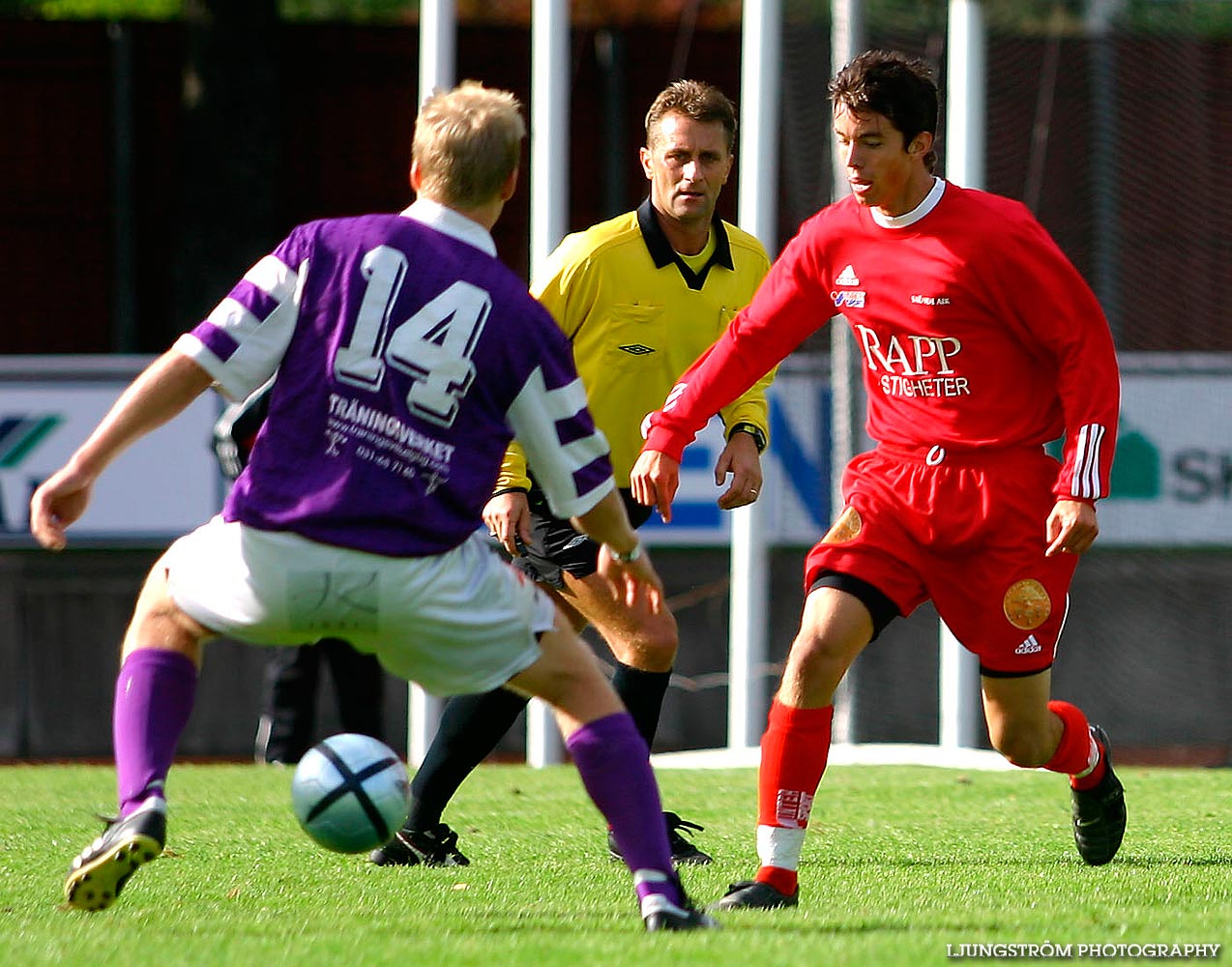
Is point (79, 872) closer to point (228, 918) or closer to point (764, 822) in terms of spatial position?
point (228, 918)

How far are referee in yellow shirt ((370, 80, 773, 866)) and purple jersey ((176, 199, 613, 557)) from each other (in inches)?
62.4

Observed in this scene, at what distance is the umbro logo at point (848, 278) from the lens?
518 cm

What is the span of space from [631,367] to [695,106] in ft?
2.57

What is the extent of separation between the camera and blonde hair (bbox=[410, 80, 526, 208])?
161 inches

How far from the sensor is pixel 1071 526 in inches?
190

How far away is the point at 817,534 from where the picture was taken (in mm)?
11750

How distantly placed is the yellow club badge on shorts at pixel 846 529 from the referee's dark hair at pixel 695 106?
1343 mm

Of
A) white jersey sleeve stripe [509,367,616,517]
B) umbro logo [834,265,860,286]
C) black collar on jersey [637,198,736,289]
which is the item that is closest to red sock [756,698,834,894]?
white jersey sleeve stripe [509,367,616,517]

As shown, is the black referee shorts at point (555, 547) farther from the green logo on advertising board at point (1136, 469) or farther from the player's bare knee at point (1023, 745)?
the green logo on advertising board at point (1136, 469)

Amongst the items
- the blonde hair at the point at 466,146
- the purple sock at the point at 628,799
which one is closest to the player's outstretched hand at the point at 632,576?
the purple sock at the point at 628,799

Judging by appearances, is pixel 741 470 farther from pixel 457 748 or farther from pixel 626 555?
pixel 626 555

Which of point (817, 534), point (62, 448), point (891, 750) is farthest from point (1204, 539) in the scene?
point (62, 448)

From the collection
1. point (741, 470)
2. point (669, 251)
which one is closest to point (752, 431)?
point (741, 470)

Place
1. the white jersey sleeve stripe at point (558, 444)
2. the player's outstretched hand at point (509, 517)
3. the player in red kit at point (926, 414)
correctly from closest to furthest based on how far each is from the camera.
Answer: the white jersey sleeve stripe at point (558, 444) → the player in red kit at point (926, 414) → the player's outstretched hand at point (509, 517)
